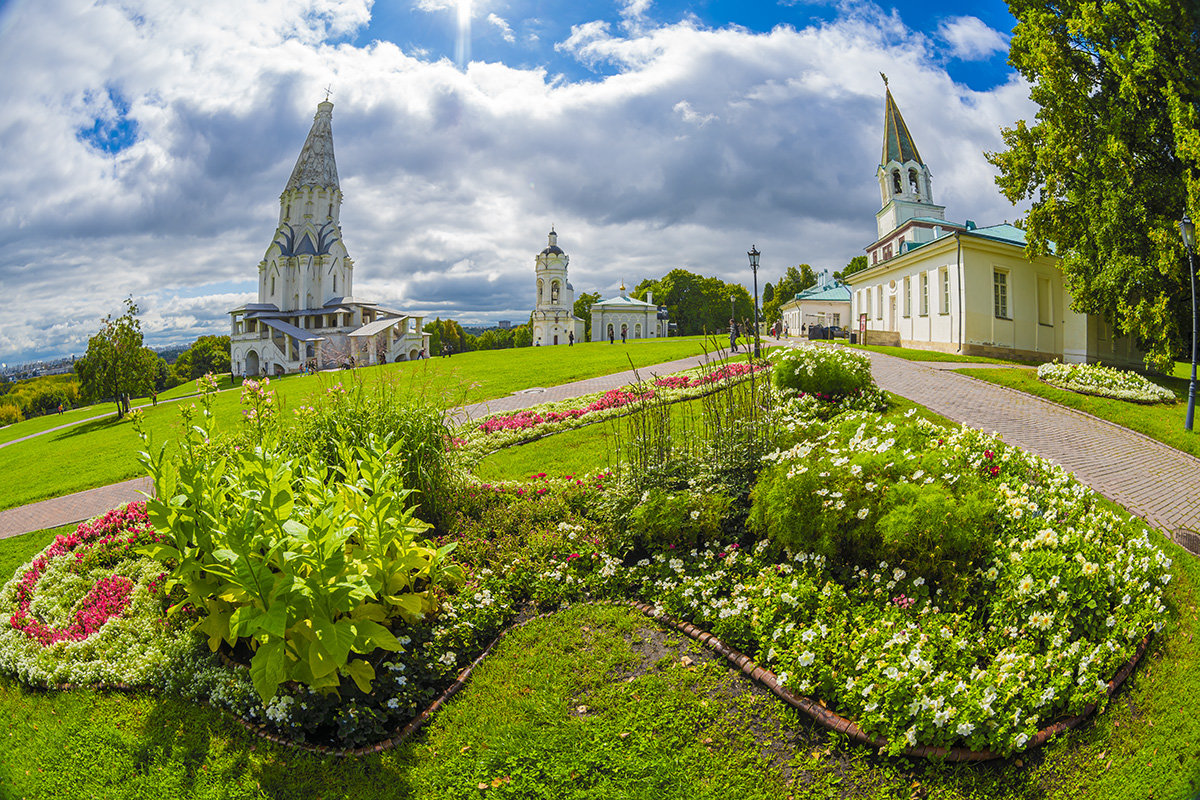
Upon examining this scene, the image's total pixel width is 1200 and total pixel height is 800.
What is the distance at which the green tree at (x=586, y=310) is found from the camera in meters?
76.6

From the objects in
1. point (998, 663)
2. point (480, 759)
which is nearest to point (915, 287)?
point (998, 663)

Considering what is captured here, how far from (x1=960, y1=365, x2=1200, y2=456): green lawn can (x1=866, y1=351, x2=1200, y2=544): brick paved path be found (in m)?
0.32

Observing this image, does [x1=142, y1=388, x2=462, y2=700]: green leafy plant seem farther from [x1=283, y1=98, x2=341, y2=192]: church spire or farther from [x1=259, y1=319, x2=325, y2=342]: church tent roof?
[x1=283, y1=98, x2=341, y2=192]: church spire

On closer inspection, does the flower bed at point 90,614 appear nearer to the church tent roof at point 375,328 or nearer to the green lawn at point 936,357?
the green lawn at point 936,357

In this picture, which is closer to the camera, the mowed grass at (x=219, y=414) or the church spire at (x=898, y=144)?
the mowed grass at (x=219, y=414)

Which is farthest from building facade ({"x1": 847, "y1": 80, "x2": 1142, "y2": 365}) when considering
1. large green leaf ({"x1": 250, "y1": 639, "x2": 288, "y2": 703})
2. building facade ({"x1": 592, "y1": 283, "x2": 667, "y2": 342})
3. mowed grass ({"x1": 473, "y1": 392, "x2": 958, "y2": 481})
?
building facade ({"x1": 592, "y1": 283, "x2": 667, "y2": 342})

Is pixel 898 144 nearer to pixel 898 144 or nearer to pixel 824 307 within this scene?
pixel 898 144

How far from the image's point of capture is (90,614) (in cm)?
493

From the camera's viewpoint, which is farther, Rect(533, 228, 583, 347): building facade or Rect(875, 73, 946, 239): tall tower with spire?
Rect(533, 228, 583, 347): building facade

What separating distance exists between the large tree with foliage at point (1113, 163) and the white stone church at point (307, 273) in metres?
60.3

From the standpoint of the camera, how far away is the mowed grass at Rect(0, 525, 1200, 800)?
10.3 feet

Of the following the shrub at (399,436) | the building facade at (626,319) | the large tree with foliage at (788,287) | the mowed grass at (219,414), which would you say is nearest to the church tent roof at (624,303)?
the building facade at (626,319)

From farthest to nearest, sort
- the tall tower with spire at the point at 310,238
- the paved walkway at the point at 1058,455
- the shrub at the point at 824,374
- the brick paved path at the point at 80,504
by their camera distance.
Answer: the tall tower with spire at the point at 310,238
the shrub at the point at 824,374
the brick paved path at the point at 80,504
the paved walkway at the point at 1058,455

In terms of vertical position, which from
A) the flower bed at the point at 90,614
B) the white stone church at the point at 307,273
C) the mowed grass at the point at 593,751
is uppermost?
the white stone church at the point at 307,273
